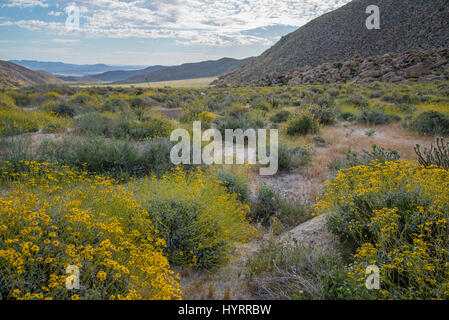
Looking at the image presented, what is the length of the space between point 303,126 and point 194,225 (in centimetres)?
781

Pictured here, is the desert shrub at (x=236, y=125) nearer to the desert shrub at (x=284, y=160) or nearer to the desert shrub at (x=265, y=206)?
the desert shrub at (x=284, y=160)

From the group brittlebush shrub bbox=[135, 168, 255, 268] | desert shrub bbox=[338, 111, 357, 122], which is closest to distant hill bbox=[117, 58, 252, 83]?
desert shrub bbox=[338, 111, 357, 122]

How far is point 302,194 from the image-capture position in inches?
206

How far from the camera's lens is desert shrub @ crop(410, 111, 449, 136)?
910 cm

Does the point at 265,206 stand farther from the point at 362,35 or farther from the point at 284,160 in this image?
the point at 362,35

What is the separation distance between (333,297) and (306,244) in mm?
1218

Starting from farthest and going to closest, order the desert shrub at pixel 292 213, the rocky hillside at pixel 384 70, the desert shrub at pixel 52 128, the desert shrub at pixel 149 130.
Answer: the rocky hillside at pixel 384 70 → the desert shrub at pixel 52 128 → the desert shrub at pixel 149 130 → the desert shrub at pixel 292 213

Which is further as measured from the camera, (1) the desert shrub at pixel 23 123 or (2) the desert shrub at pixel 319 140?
(2) the desert shrub at pixel 319 140

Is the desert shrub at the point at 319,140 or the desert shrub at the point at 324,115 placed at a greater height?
the desert shrub at the point at 324,115

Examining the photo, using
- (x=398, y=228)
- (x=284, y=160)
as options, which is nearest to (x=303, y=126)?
(x=284, y=160)

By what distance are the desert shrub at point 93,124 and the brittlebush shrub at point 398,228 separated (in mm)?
7129

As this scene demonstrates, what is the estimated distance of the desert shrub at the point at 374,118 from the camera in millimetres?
11414


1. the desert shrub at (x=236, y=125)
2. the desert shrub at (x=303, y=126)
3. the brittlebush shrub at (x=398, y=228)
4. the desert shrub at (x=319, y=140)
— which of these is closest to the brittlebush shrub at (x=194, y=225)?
the brittlebush shrub at (x=398, y=228)
